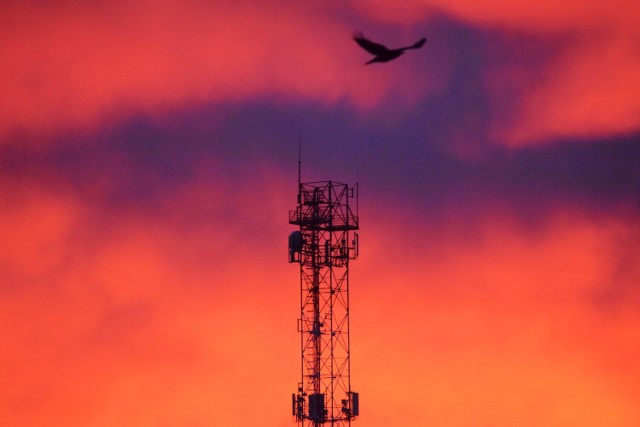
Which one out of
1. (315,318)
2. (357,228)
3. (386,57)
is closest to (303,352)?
(315,318)

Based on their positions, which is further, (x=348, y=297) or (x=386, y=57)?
(x=348, y=297)

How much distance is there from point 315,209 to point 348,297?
5.13 metres

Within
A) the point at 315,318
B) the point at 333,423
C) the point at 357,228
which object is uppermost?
the point at 357,228

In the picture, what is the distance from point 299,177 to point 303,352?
956cm

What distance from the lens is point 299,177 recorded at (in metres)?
68.9

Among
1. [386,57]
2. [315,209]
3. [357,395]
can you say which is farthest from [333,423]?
[386,57]

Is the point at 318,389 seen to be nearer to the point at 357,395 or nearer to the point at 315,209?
the point at 357,395

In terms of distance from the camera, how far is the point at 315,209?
224 feet

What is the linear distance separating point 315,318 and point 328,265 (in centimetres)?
295

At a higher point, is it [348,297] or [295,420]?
[348,297]

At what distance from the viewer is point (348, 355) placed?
68062 mm

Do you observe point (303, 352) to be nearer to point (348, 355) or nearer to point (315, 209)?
point (348, 355)

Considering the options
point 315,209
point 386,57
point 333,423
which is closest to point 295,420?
point 333,423

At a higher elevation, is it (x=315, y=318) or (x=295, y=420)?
(x=315, y=318)
